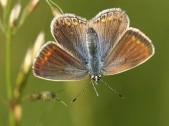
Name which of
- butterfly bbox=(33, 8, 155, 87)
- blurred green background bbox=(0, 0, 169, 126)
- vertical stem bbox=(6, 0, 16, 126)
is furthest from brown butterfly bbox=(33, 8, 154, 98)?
blurred green background bbox=(0, 0, 169, 126)

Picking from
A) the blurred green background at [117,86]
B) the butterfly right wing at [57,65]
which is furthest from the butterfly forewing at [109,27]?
the blurred green background at [117,86]

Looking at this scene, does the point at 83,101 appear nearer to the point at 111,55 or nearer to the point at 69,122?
the point at 111,55

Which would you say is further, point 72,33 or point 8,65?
point 72,33

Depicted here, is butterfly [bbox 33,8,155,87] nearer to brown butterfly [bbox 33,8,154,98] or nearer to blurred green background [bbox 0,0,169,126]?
brown butterfly [bbox 33,8,154,98]

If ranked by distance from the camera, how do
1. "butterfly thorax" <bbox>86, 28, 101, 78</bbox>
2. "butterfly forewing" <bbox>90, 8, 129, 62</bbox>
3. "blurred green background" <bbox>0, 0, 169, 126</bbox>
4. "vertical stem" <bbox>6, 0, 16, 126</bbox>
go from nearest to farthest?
"vertical stem" <bbox>6, 0, 16, 126</bbox> < "butterfly forewing" <bbox>90, 8, 129, 62</bbox> < "butterfly thorax" <bbox>86, 28, 101, 78</bbox> < "blurred green background" <bbox>0, 0, 169, 126</bbox>

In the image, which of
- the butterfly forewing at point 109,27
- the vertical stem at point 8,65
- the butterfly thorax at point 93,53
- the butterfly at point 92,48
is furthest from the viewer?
the butterfly thorax at point 93,53

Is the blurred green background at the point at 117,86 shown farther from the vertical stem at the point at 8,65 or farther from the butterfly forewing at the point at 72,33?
the vertical stem at the point at 8,65

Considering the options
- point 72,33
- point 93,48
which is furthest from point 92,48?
point 72,33

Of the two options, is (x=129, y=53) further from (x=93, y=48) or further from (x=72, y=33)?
(x=72, y=33)
